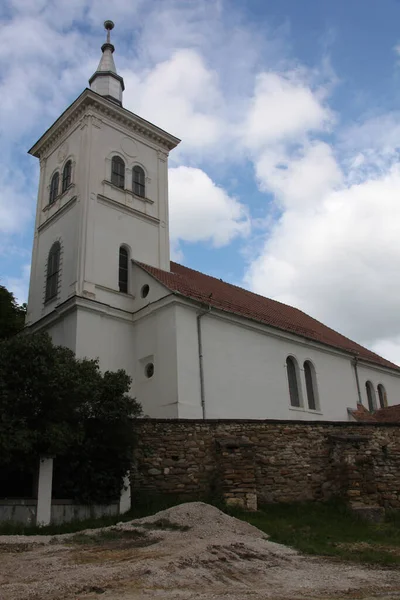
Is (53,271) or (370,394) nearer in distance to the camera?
(53,271)

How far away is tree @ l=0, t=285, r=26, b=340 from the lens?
899 inches

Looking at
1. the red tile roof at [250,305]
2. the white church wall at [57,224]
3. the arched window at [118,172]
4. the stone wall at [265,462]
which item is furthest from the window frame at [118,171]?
the stone wall at [265,462]

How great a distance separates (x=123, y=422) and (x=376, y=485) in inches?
307

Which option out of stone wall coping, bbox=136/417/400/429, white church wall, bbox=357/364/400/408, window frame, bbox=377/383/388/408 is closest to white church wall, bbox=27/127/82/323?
stone wall coping, bbox=136/417/400/429

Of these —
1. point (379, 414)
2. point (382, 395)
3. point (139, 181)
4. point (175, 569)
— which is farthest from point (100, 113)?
point (175, 569)

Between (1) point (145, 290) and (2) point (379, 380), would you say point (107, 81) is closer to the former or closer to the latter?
(1) point (145, 290)

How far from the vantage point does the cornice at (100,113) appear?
27.5m

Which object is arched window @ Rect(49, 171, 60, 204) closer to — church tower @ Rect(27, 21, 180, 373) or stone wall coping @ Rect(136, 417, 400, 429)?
church tower @ Rect(27, 21, 180, 373)

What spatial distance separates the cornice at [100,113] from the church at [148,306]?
6 cm

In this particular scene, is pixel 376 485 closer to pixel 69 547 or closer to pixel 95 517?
pixel 95 517

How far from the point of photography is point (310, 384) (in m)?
27.1

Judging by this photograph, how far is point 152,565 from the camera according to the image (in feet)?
28.4

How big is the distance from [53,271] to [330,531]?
17343mm

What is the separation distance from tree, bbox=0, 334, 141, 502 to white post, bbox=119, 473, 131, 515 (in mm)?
230
